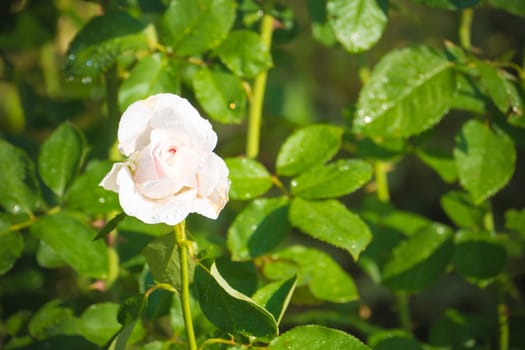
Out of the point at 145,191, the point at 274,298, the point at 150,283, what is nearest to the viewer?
the point at 145,191

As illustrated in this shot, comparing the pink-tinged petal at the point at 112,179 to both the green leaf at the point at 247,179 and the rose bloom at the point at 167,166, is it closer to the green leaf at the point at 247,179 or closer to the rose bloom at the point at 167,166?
the rose bloom at the point at 167,166

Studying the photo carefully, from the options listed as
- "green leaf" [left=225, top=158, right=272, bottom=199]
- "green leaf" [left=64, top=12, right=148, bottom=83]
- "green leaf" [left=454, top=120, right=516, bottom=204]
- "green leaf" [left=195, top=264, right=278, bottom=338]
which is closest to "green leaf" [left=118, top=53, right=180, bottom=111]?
"green leaf" [left=64, top=12, right=148, bottom=83]

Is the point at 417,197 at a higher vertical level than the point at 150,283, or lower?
lower

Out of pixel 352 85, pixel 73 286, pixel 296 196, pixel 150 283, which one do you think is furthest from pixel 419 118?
pixel 352 85

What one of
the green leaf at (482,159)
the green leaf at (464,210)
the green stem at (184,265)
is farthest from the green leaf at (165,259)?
the green leaf at (464,210)

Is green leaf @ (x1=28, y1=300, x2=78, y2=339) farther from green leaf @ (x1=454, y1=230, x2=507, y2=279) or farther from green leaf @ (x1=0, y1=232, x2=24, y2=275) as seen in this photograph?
green leaf @ (x1=454, y1=230, x2=507, y2=279)

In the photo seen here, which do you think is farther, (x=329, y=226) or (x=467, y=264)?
(x=467, y=264)

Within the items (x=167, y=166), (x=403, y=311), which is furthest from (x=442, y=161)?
(x=167, y=166)

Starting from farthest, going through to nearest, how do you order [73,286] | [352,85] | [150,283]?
[352,85] < [73,286] < [150,283]

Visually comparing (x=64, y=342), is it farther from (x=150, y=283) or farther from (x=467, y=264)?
(x=467, y=264)
